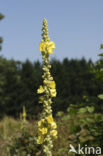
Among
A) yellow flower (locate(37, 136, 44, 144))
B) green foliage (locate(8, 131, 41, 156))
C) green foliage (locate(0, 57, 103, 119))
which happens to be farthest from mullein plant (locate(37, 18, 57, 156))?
green foliage (locate(0, 57, 103, 119))

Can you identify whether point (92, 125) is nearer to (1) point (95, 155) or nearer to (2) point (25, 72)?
(1) point (95, 155)

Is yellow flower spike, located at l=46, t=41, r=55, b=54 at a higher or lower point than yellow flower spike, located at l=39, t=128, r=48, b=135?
higher

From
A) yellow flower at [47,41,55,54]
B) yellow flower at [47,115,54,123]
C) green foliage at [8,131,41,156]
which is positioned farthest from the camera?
green foliage at [8,131,41,156]

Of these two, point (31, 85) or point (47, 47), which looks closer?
point (47, 47)

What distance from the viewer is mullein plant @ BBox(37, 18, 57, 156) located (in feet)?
6.07

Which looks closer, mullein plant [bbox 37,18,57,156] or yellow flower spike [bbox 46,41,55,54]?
mullein plant [bbox 37,18,57,156]

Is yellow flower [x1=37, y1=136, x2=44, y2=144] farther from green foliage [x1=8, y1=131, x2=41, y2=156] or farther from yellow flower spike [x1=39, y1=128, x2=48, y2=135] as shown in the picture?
green foliage [x1=8, y1=131, x2=41, y2=156]

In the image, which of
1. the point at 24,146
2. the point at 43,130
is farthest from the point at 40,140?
the point at 24,146

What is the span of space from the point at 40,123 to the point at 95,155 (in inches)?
57.7

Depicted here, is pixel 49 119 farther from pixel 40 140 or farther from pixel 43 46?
pixel 43 46

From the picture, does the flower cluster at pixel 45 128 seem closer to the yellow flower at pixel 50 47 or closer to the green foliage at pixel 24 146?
the yellow flower at pixel 50 47

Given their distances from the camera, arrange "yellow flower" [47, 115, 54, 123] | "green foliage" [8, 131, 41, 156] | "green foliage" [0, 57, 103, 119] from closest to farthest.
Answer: "yellow flower" [47, 115, 54, 123]
"green foliage" [8, 131, 41, 156]
"green foliage" [0, 57, 103, 119]

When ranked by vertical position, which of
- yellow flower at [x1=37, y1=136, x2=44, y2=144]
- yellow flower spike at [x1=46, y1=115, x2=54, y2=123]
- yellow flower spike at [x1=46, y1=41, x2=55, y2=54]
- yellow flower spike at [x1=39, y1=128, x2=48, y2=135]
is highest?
yellow flower spike at [x1=46, y1=41, x2=55, y2=54]

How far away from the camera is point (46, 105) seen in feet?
6.19
